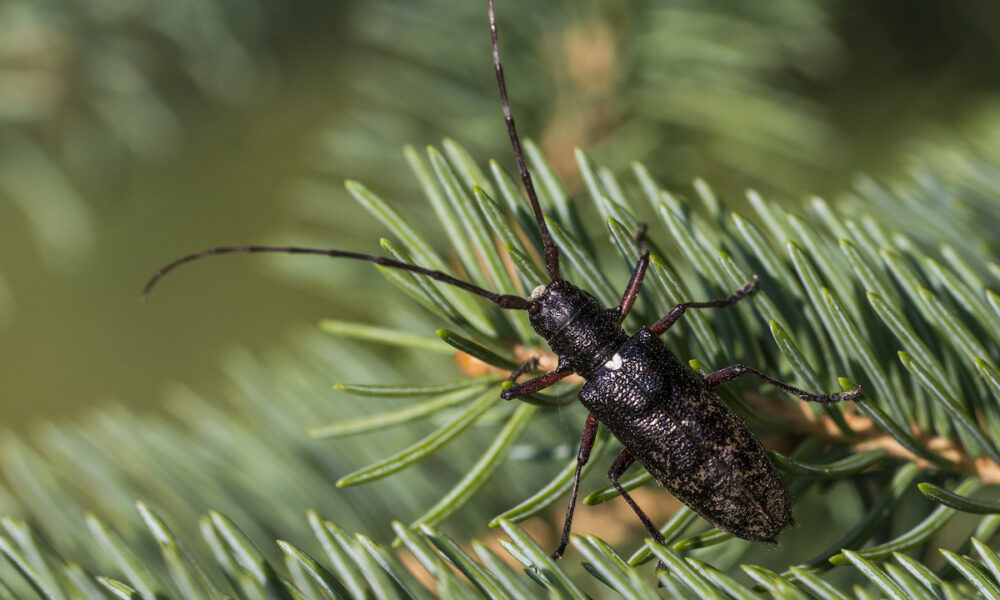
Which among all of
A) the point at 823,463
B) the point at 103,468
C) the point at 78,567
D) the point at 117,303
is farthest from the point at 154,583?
the point at 117,303

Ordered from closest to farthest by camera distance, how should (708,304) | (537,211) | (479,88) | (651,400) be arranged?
1. (708,304)
2. (537,211)
3. (651,400)
4. (479,88)

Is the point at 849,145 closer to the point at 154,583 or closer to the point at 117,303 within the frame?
the point at 154,583

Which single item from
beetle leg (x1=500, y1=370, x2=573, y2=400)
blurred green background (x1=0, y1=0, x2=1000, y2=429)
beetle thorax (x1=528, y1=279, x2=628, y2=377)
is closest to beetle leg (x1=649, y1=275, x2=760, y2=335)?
beetle thorax (x1=528, y1=279, x2=628, y2=377)

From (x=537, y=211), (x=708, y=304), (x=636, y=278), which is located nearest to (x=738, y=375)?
(x=708, y=304)

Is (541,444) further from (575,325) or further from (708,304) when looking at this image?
(708,304)

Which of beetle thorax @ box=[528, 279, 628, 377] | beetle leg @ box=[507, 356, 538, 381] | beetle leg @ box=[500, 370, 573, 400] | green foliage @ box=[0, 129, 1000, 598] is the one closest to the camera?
green foliage @ box=[0, 129, 1000, 598]

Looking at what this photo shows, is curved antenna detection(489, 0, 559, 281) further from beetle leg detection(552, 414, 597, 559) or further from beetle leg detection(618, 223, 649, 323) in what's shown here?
beetle leg detection(552, 414, 597, 559)

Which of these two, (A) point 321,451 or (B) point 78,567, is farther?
(A) point 321,451
